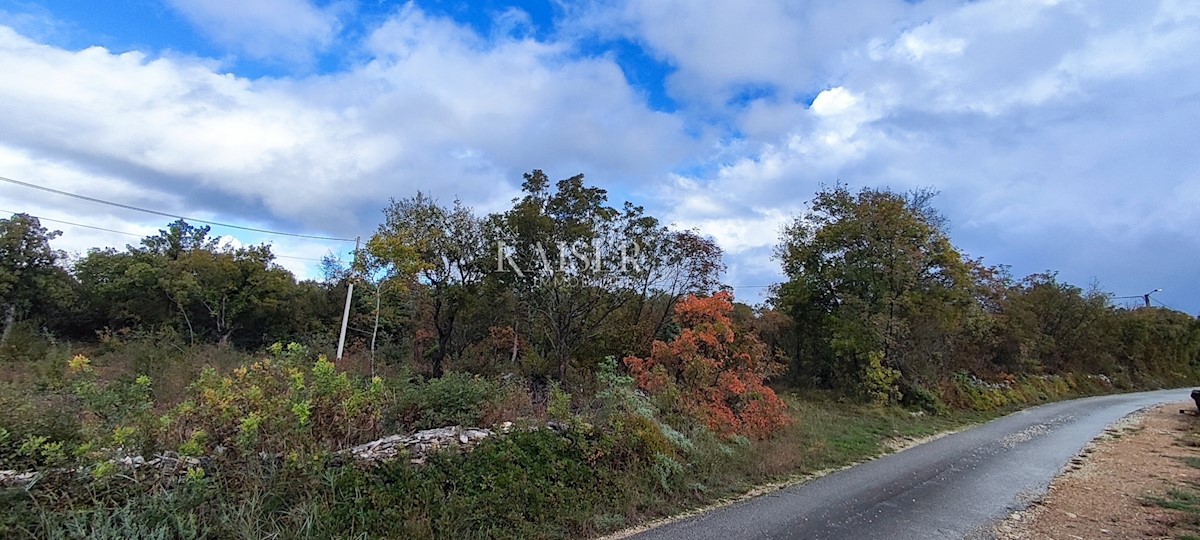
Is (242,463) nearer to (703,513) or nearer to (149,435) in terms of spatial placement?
(149,435)

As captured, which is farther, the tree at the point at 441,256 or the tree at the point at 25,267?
the tree at the point at 25,267

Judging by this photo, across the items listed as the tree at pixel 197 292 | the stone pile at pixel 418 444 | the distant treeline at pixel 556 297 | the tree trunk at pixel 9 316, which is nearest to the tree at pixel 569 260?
the distant treeline at pixel 556 297

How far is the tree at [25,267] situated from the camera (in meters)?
19.2

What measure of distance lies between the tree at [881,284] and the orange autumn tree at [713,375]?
626cm

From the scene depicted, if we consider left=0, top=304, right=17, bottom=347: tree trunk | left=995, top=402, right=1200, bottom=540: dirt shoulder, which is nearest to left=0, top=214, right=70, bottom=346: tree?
left=0, top=304, right=17, bottom=347: tree trunk

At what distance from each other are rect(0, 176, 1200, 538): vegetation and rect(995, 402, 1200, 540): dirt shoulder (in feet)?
8.84

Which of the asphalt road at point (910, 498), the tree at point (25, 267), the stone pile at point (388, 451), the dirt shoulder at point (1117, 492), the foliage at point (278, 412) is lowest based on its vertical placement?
the asphalt road at point (910, 498)

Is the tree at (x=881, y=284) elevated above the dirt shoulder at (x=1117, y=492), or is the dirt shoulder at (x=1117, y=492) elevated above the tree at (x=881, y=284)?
the tree at (x=881, y=284)

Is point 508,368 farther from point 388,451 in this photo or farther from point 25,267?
point 25,267

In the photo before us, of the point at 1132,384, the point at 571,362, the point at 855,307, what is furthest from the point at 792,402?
the point at 1132,384

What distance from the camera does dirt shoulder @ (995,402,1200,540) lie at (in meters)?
5.23

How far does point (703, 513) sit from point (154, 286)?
22.9 meters

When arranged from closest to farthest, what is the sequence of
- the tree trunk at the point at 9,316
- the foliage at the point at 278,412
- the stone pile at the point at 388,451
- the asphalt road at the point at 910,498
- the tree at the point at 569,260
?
the stone pile at the point at 388,451 < the foliage at the point at 278,412 < the asphalt road at the point at 910,498 < the tree at the point at 569,260 < the tree trunk at the point at 9,316

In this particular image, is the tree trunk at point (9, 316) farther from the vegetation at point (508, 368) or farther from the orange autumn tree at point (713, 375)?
the orange autumn tree at point (713, 375)
